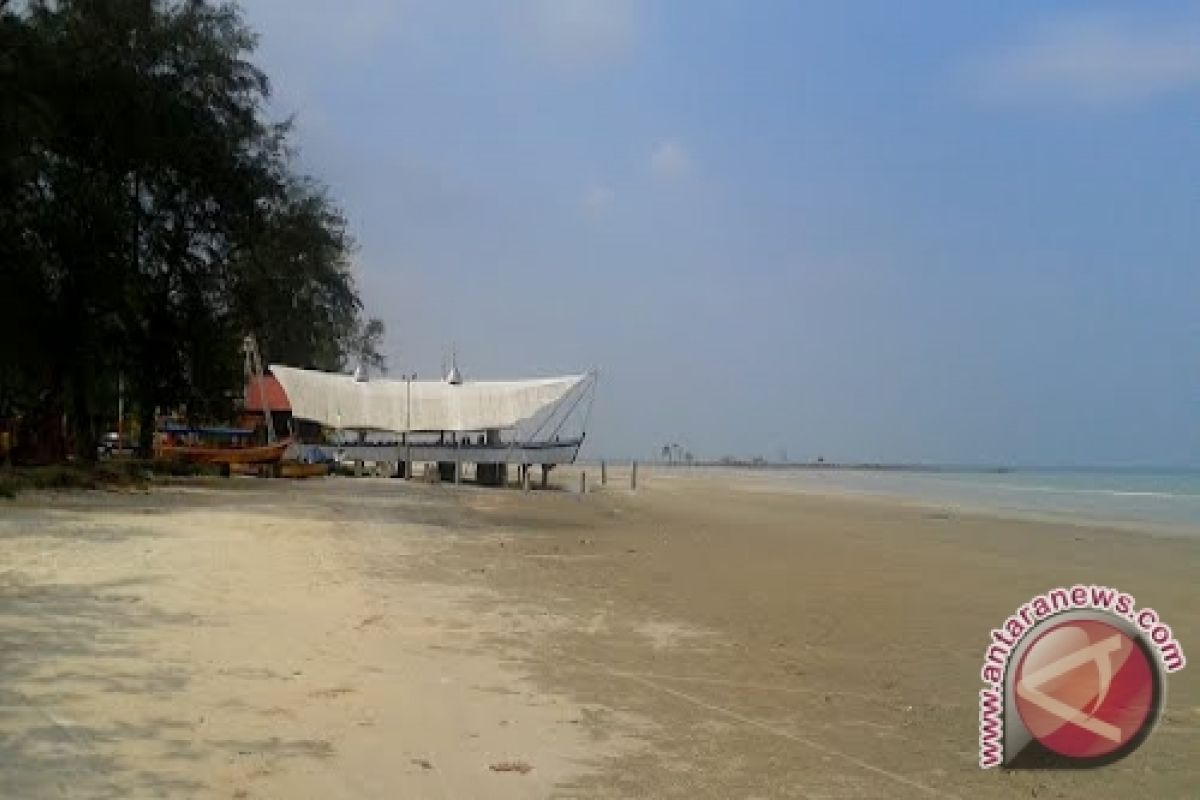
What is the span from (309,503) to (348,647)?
15866mm

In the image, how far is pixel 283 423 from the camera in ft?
174

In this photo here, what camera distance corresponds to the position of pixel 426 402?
50000mm

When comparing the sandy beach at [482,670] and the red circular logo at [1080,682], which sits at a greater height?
the red circular logo at [1080,682]

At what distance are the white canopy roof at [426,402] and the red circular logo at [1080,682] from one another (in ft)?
141

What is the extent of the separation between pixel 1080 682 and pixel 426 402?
4654 centimetres

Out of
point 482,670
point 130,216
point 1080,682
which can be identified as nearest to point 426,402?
point 130,216

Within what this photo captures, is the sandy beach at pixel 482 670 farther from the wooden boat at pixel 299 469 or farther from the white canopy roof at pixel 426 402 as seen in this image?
the white canopy roof at pixel 426 402

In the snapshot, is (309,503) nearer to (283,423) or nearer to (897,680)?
(897,680)

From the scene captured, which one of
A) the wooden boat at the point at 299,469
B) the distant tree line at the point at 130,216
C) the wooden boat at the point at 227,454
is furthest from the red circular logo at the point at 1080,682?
the wooden boat at the point at 299,469

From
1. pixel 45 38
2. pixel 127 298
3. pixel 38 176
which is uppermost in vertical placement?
pixel 45 38

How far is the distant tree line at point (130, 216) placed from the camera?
24.6 meters

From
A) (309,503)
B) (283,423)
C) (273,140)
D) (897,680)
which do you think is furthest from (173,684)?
(283,423)

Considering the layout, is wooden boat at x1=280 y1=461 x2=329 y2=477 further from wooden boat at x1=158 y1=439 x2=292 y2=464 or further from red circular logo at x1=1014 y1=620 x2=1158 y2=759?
red circular logo at x1=1014 y1=620 x2=1158 y2=759

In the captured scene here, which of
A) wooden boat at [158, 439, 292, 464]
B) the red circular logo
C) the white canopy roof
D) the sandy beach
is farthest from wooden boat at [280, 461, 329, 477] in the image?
the red circular logo
